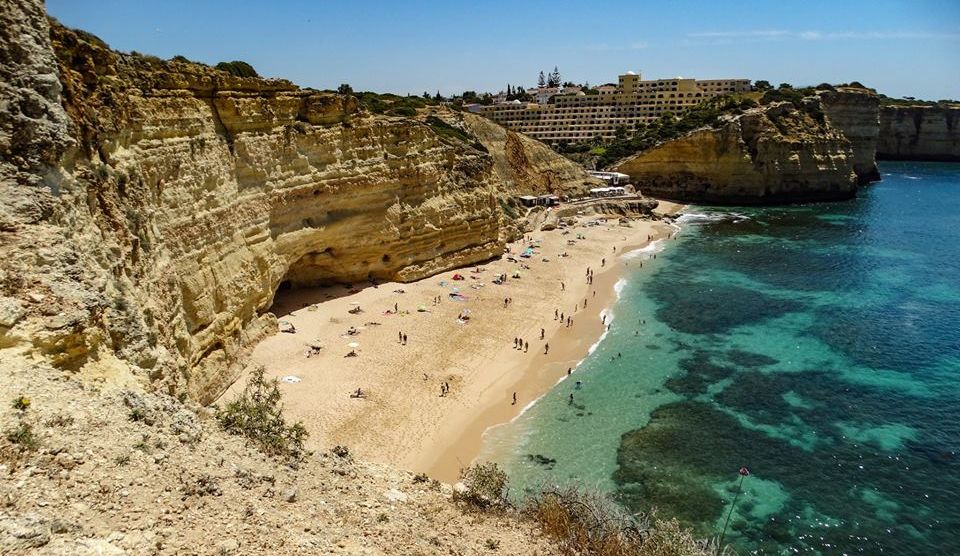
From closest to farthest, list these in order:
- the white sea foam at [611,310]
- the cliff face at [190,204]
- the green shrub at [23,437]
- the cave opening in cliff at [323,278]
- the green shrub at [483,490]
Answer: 1. the green shrub at [23,437]
2. the green shrub at [483,490]
3. the cliff face at [190,204]
4. the white sea foam at [611,310]
5. the cave opening in cliff at [323,278]

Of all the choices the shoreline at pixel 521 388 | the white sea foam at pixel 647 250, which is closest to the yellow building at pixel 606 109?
the white sea foam at pixel 647 250

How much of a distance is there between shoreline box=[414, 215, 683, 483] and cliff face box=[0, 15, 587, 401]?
7.59 m

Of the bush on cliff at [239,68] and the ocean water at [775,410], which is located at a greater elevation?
the bush on cliff at [239,68]

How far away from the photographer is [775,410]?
22.3m

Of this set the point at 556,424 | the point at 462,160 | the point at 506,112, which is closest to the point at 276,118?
the point at 462,160

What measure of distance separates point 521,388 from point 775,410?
954 cm

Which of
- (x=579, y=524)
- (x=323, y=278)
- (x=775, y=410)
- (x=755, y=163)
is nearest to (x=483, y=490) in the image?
(x=579, y=524)

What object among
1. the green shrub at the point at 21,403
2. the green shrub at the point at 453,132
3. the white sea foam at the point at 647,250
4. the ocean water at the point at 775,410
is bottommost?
the ocean water at the point at 775,410

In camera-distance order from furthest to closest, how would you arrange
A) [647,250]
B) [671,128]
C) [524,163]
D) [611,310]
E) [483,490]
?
1. [671,128]
2. [524,163]
3. [647,250]
4. [611,310]
5. [483,490]

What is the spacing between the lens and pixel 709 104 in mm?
76562

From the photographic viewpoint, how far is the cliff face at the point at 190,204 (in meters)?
10.2

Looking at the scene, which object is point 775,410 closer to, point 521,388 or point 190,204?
point 521,388

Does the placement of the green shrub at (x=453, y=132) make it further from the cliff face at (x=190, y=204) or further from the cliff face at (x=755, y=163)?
the cliff face at (x=755, y=163)

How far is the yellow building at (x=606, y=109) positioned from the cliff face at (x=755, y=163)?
24.8m
